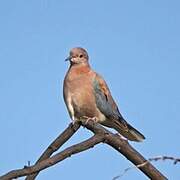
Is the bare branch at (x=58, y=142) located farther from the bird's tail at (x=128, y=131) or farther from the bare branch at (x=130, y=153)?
the bird's tail at (x=128, y=131)

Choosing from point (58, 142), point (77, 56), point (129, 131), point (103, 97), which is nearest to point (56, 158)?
point (58, 142)

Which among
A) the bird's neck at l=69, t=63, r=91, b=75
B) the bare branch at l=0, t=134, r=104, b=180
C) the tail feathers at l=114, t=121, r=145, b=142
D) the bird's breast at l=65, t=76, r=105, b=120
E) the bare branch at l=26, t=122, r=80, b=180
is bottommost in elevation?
the bare branch at l=0, t=134, r=104, b=180

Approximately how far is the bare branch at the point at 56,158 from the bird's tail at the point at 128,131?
10.5ft

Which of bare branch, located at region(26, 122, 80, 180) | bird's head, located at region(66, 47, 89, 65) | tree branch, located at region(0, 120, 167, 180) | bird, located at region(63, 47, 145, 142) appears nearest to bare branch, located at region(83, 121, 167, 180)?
tree branch, located at region(0, 120, 167, 180)

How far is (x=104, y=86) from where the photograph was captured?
7.49 m

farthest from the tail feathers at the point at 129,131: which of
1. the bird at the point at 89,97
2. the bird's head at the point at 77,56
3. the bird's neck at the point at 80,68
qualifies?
the bird's head at the point at 77,56

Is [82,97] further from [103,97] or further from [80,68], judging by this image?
[80,68]

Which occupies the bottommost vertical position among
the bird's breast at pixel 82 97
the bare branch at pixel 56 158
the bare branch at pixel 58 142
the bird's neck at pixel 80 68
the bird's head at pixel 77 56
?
the bare branch at pixel 56 158

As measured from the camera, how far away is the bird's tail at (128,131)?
5.77m

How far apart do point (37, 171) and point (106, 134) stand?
604 mm

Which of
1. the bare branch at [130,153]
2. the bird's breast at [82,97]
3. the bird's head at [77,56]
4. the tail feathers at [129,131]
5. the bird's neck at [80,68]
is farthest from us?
the bird's head at [77,56]

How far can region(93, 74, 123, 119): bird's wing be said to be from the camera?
23.8 ft

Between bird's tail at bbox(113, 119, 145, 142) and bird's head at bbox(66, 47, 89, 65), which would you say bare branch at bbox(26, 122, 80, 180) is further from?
bird's head at bbox(66, 47, 89, 65)

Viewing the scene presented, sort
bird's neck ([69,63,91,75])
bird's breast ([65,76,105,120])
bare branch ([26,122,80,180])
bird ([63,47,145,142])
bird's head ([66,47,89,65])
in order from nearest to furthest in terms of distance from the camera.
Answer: bare branch ([26,122,80,180]) < bird ([63,47,145,142]) < bird's breast ([65,76,105,120]) < bird's neck ([69,63,91,75]) < bird's head ([66,47,89,65])
